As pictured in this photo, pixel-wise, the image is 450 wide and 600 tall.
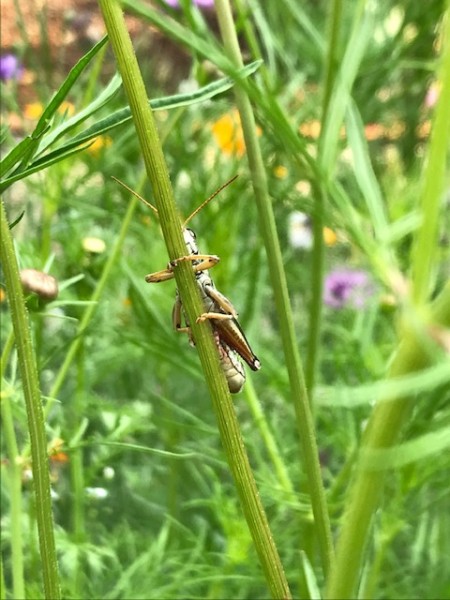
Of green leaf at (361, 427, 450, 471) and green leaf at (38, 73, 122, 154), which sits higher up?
green leaf at (38, 73, 122, 154)

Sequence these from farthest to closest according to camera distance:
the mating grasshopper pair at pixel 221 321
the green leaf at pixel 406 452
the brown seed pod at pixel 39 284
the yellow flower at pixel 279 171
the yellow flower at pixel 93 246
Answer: the yellow flower at pixel 279 171
the yellow flower at pixel 93 246
the brown seed pod at pixel 39 284
the mating grasshopper pair at pixel 221 321
the green leaf at pixel 406 452

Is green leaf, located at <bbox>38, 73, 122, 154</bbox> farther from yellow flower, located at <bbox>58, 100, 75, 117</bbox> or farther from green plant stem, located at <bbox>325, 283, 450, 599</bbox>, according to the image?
green plant stem, located at <bbox>325, 283, 450, 599</bbox>

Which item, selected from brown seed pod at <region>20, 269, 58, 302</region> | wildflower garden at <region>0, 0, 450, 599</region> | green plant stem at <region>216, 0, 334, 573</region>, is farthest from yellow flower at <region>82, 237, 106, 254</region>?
green plant stem at <region>216, 0, 334, 573</region>

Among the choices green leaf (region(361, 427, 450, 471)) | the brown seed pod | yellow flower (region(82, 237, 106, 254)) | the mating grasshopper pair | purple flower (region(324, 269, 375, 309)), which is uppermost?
purple flower (region(324, 269, 375, 309))

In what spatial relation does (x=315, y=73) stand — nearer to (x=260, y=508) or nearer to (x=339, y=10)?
(x=339, y=10)

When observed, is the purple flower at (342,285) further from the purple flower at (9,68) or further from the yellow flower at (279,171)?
the purple flower at (9,68)

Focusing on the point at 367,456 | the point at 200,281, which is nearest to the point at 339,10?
the point at 200,281

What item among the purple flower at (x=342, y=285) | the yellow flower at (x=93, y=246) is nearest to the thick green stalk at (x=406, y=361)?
the yellow flower at (x=93, y=246)
